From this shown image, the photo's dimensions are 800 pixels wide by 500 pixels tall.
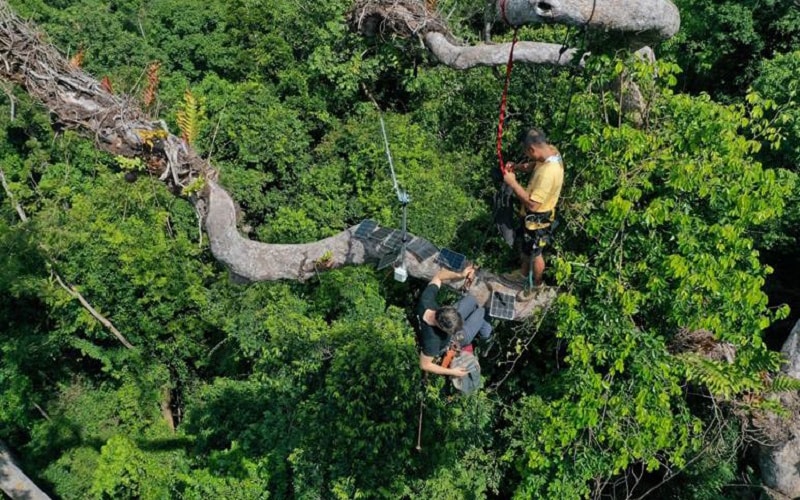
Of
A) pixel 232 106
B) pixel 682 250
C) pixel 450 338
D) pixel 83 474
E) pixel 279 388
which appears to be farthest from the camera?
pixel 232 106

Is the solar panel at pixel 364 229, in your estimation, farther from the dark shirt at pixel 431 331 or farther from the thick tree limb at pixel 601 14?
the thick tree limb at pixel 601 14

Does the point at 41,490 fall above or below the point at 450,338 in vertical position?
below

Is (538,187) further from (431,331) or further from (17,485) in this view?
(17,485)

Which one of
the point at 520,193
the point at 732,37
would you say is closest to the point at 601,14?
the point at 520,193

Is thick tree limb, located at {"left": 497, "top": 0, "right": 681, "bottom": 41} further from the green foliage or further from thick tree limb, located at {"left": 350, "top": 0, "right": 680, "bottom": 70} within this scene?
the green foliage

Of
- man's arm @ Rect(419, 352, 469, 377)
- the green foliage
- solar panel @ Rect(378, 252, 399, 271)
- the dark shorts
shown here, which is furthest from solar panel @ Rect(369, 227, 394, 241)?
the green foliage

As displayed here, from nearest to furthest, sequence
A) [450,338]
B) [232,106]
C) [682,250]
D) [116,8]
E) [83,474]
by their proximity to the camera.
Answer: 1. [450,338]
2. [682,250]
3. [83,474]
4. [232,106]
5. [116,8]

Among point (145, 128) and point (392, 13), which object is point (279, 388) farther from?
point (392, 13)

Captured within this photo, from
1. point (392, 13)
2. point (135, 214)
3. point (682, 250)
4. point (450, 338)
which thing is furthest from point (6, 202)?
point (682, 250)
